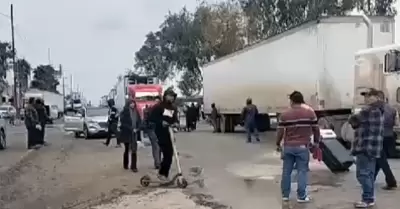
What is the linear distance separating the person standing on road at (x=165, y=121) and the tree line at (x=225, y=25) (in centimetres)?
2256

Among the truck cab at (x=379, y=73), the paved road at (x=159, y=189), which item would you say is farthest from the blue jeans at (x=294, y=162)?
the truck cab at (x=379, y=73)

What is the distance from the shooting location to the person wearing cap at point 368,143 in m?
10.6

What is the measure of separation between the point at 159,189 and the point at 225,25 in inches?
1718

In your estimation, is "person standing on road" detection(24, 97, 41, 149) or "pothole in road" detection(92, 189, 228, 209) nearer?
"pothole in road" detection(92, 189, 228, 209)

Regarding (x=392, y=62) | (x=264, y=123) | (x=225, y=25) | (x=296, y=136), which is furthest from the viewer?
(x=225, y=25)

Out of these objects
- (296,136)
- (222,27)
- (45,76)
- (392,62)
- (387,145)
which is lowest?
(387,145)

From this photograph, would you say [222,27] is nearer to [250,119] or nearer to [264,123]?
[264,123]

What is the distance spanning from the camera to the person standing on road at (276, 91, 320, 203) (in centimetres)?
1048

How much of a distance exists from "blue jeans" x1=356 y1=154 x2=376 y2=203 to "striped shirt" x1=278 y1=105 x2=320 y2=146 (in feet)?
2.86

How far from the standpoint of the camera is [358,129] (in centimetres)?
1085

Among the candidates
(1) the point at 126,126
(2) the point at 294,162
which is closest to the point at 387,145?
(2) the point at 294,162

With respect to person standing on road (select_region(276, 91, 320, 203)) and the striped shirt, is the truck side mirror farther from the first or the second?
the striped shirt

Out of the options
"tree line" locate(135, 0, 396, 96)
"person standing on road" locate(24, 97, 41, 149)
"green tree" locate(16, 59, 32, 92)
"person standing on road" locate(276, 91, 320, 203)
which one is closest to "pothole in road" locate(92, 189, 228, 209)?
"person standing on road" locate(276, 91, 320, 203)

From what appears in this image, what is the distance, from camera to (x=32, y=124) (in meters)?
24.3
